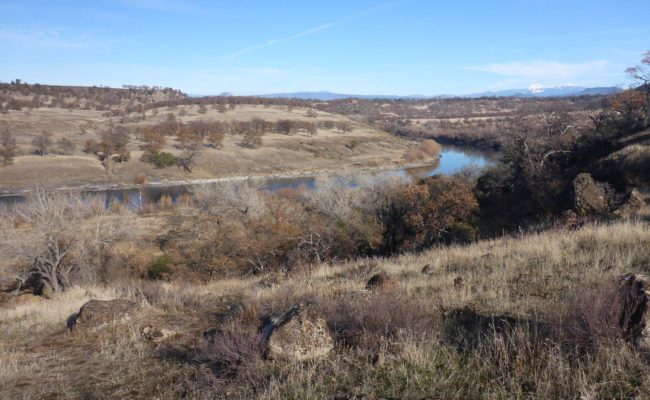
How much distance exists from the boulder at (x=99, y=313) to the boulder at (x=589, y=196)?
17840mm

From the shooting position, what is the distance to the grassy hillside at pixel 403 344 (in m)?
3.24

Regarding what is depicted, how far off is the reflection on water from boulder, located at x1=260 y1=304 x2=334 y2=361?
35.0m

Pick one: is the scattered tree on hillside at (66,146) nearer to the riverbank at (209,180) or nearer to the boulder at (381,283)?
the riverbank at (209,180)

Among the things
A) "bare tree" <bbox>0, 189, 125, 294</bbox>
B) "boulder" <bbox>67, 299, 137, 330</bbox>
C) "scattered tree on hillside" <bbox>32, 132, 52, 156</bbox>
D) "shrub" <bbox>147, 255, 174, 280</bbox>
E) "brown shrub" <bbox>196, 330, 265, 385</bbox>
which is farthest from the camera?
"scattered tree on hillside" <bbox>32, 132, 52, 156</bbox>

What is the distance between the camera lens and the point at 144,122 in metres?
103

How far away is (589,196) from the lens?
18250 millimetres

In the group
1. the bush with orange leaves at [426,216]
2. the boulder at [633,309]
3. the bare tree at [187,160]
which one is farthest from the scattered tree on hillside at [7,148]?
the boulder at [633,309]

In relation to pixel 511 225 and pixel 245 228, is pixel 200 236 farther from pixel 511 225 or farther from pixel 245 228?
pixel 511 225

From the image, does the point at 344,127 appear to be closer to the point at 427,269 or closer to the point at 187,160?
the point at 187,160

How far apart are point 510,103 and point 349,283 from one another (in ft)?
680

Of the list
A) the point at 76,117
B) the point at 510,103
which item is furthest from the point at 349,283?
the point at 510,103

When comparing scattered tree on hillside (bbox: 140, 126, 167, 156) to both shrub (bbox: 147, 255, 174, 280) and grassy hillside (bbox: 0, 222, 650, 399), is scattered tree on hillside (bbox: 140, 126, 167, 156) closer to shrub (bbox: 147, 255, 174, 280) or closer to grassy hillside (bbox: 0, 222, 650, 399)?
shrub (bbox: 147, 255, 174, 280)

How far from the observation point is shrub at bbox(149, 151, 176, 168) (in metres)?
66.9

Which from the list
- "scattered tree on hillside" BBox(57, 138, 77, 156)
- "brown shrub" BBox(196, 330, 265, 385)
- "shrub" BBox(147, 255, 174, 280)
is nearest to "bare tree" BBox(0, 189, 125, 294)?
"shrub" BBox(147, 255, 174, 280)
